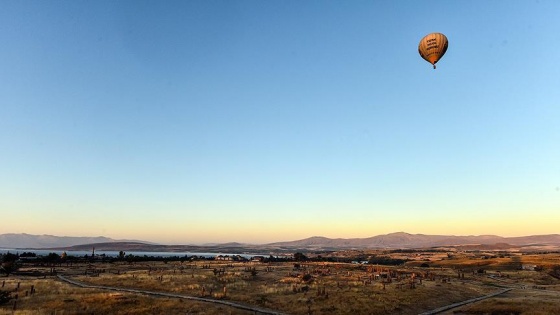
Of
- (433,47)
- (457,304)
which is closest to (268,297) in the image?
(457,304)

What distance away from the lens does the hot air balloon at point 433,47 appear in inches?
2207

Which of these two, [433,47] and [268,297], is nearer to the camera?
[268,297]

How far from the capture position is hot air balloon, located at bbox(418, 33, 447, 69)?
5606 centimetres

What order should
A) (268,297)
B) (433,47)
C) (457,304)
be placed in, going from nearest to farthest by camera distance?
(457,304)
(268,297)
(433,47)

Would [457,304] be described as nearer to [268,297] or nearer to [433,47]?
[268,297]

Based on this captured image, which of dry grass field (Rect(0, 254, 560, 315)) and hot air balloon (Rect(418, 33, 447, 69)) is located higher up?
hot air balloon (Rect(418, 33, 447, 69))

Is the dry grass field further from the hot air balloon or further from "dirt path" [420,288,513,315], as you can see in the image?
the hot air balloon

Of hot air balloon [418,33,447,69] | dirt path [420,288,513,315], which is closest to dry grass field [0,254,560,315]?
dirt path [420,288,513,315]

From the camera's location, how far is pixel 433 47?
5669 cm

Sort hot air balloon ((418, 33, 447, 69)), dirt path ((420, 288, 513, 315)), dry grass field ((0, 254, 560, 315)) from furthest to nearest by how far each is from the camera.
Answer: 1. hot air balloon ((418, 33, 447, 69))
2. dirt path ((420, 288, 513, 315))
3. dry grass field ((0, 254, 560, 315))

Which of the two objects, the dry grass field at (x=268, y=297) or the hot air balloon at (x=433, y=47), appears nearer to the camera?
the dry grass field at (x=268, y=297)

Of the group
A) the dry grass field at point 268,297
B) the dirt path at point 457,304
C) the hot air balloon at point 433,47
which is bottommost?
the dirt path at point 457,304

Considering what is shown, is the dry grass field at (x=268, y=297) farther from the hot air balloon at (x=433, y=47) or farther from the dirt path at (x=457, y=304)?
the hot air balloon at (x=433, y=47)

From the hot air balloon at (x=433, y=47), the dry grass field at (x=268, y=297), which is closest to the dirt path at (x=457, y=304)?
the dry grass field at (x=268, y=297)
